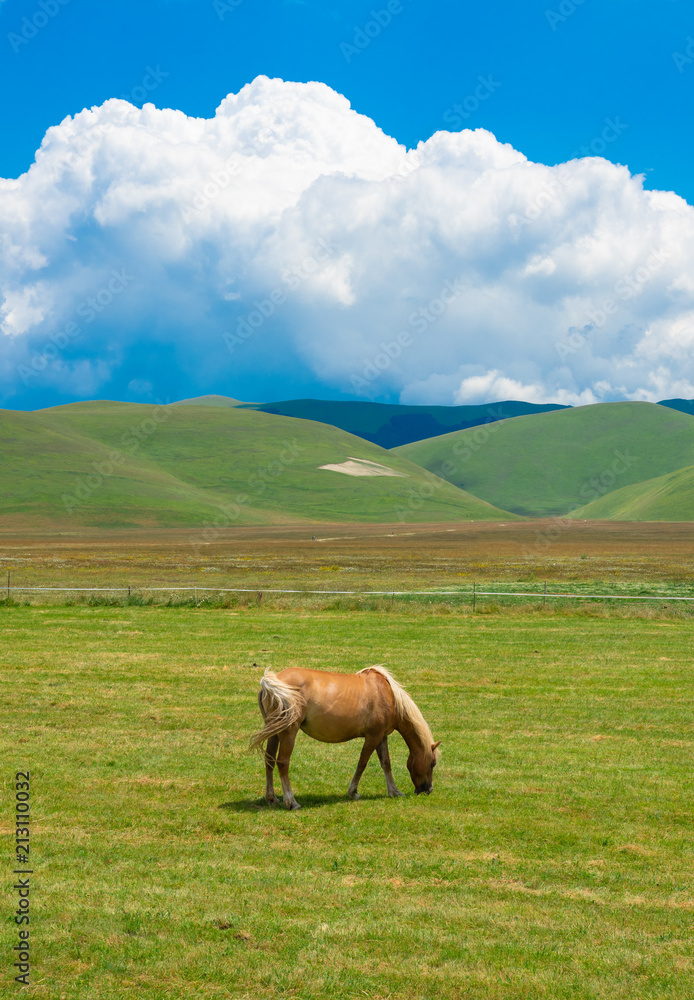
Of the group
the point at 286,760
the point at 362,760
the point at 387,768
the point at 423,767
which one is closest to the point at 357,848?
the point at 286,760

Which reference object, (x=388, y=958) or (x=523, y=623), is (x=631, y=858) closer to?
(x=388, y=958)

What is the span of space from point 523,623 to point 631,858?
80.8 feet

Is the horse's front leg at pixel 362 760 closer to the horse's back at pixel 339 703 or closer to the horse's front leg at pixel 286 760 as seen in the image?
the horse's back at pixel 339 703

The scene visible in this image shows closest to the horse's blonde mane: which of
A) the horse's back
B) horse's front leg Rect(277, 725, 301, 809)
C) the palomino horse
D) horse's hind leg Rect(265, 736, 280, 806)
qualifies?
the palomino horse

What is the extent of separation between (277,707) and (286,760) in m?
0.81

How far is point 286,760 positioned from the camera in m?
12.0

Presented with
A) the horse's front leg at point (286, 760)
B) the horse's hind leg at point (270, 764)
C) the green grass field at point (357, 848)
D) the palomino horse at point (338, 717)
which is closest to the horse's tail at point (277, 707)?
the palomino horse at point (338, 717)

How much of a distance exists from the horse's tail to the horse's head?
215 cm

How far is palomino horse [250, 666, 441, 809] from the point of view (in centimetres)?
1184

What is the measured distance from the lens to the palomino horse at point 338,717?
11.8 metres

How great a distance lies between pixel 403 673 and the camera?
75.3 ft

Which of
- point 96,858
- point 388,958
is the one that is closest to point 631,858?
point 388,958

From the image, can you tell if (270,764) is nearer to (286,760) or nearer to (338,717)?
(286,760)

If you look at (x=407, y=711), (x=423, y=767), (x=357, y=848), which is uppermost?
(x=407, y=711)
